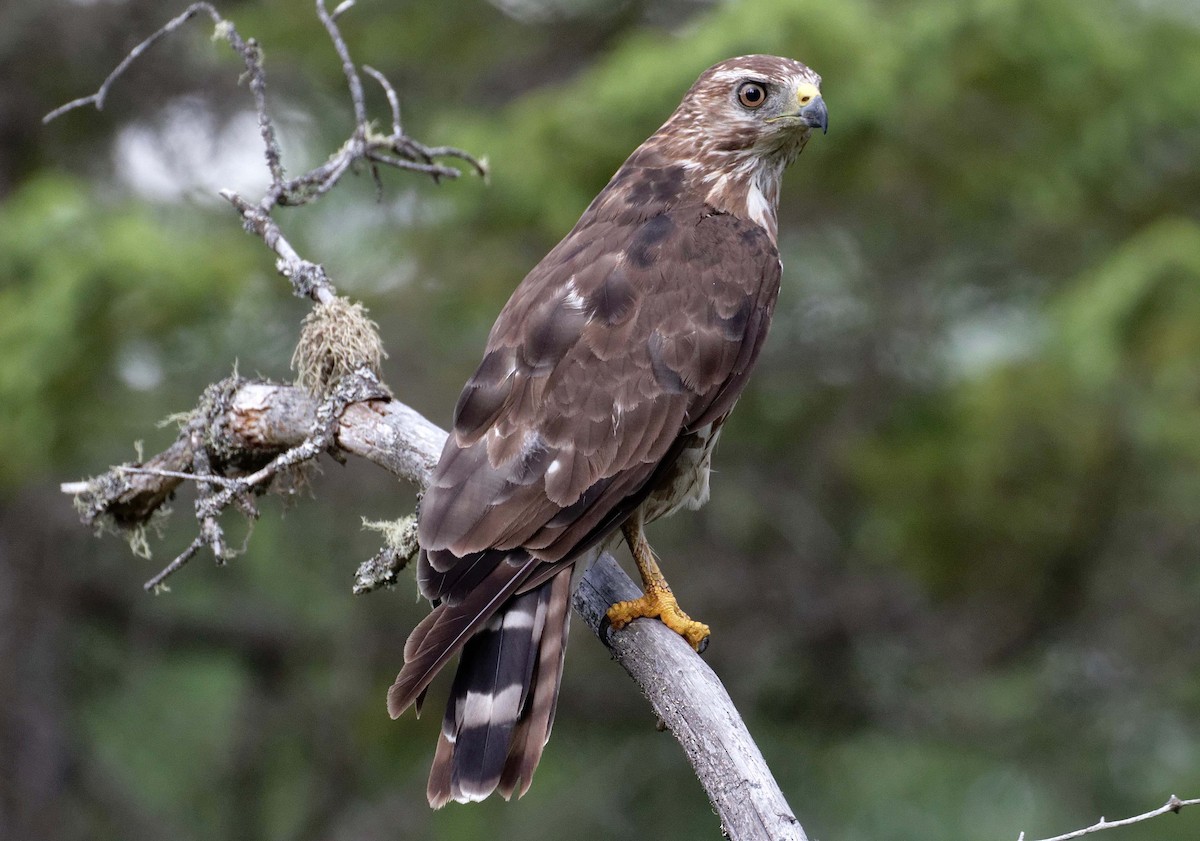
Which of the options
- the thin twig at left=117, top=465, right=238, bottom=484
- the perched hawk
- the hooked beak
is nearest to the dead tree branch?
the thin twig at left=117, top=465, right=238, bottom=484

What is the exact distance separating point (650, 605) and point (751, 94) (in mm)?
1731

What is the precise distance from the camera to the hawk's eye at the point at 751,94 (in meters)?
4.31

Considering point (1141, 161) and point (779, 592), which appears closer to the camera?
point (1141, 161)

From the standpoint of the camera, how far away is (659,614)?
3.46 metres

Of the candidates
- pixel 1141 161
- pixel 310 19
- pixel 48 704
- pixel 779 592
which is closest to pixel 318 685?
pixel 48 704

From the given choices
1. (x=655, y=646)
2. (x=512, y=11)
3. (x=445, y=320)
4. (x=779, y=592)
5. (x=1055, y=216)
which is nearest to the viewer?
(x=655, y=646)

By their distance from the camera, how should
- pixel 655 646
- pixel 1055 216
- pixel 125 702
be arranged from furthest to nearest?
pixel 125 702 < pixel 1055 216 < pixel 655 646

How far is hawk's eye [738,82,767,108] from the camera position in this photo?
4312 mm

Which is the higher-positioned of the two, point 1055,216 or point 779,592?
point 1055,216

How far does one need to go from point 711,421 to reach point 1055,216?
4.36m

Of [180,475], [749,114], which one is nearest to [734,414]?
[749,114]

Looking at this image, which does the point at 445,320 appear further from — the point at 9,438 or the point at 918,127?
the point at 918,127

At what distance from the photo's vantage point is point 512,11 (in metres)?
8.72

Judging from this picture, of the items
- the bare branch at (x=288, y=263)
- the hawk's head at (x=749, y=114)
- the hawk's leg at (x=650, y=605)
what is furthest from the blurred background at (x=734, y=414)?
the hawk's leg at (x=650, y=605)
